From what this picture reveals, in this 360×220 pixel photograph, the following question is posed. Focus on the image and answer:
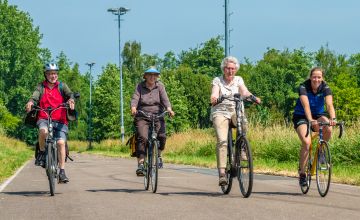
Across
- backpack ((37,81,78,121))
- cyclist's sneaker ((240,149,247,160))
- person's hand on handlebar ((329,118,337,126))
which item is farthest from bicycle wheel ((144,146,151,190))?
person's hand on handlebar ((329,118,337,126))

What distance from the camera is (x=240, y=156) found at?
10.3 meters

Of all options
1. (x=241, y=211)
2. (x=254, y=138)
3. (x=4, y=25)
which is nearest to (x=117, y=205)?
(x=241, y=211)

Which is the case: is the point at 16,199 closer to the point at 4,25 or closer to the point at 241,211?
the point at 241,211

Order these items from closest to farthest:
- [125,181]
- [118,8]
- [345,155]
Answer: [125,181], [345,155], [118,8]

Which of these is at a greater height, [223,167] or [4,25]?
[4,25]

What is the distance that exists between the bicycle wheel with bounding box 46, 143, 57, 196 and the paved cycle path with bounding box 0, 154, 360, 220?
185 mm

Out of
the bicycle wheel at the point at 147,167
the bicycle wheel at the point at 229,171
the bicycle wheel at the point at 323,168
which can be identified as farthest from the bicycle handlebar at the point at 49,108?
the bicycle wheel at the point at 323,168

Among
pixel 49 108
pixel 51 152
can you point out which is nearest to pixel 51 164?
pixel 51 152

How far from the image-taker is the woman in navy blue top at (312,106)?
35.0ft

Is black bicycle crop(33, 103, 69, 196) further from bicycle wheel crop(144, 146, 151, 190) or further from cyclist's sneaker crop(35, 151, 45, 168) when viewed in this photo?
bicycle wheel crop(144, 146, 151, 190)

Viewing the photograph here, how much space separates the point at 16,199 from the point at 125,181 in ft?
14.1

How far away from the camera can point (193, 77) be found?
9450 cm

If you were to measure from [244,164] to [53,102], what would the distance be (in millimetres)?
3173

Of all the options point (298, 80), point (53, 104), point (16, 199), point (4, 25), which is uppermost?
point (4, 25)
